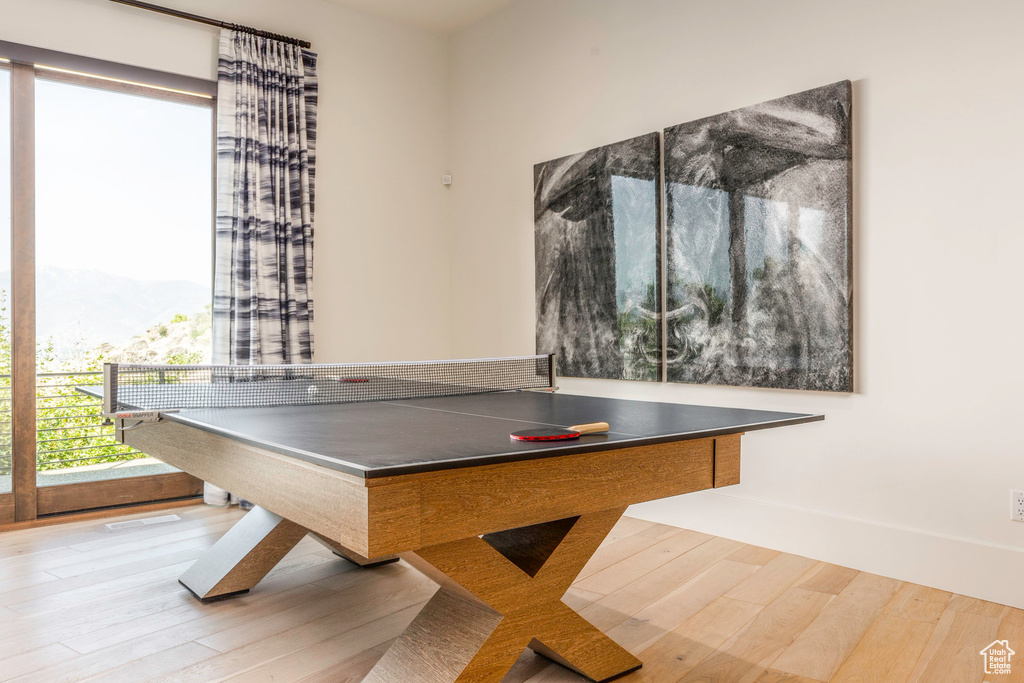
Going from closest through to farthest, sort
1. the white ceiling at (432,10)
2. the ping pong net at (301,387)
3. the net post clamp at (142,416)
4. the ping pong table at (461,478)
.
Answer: the ping pong table at (461,478) < the net post clamp at (142,416) < the ping pong net at (301,387) < the white ceiling at (432,10)

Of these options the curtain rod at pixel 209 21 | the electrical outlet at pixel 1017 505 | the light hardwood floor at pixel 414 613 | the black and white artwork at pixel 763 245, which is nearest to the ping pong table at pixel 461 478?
the light hardwood floor at pixel 414 613

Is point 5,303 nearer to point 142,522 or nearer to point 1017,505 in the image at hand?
point 142,522

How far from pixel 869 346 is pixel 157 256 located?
3558mm

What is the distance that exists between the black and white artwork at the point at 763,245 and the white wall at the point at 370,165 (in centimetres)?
191

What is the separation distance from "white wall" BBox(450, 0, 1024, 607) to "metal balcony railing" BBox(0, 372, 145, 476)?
277cm

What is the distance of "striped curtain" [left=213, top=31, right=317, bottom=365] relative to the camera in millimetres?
3791

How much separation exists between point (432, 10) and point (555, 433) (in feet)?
12.4

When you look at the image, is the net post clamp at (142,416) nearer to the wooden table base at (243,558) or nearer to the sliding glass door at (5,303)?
the wooden table base at (243,558)

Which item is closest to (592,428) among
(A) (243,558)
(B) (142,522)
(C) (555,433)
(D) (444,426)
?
(C) (555,433)

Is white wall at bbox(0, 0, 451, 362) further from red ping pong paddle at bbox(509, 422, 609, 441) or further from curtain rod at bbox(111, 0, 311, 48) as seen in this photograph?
red ping pong paddle at bbox(509, 422, 609, 441)

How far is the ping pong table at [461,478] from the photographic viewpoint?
1221 mm

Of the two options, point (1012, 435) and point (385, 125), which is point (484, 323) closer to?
point (385, 125)

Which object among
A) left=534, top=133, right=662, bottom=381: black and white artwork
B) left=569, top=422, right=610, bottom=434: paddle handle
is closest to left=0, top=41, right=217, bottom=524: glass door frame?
left=534, top=133, right=662, bottom=381: black and white artwork

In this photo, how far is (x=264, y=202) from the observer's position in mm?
3893
